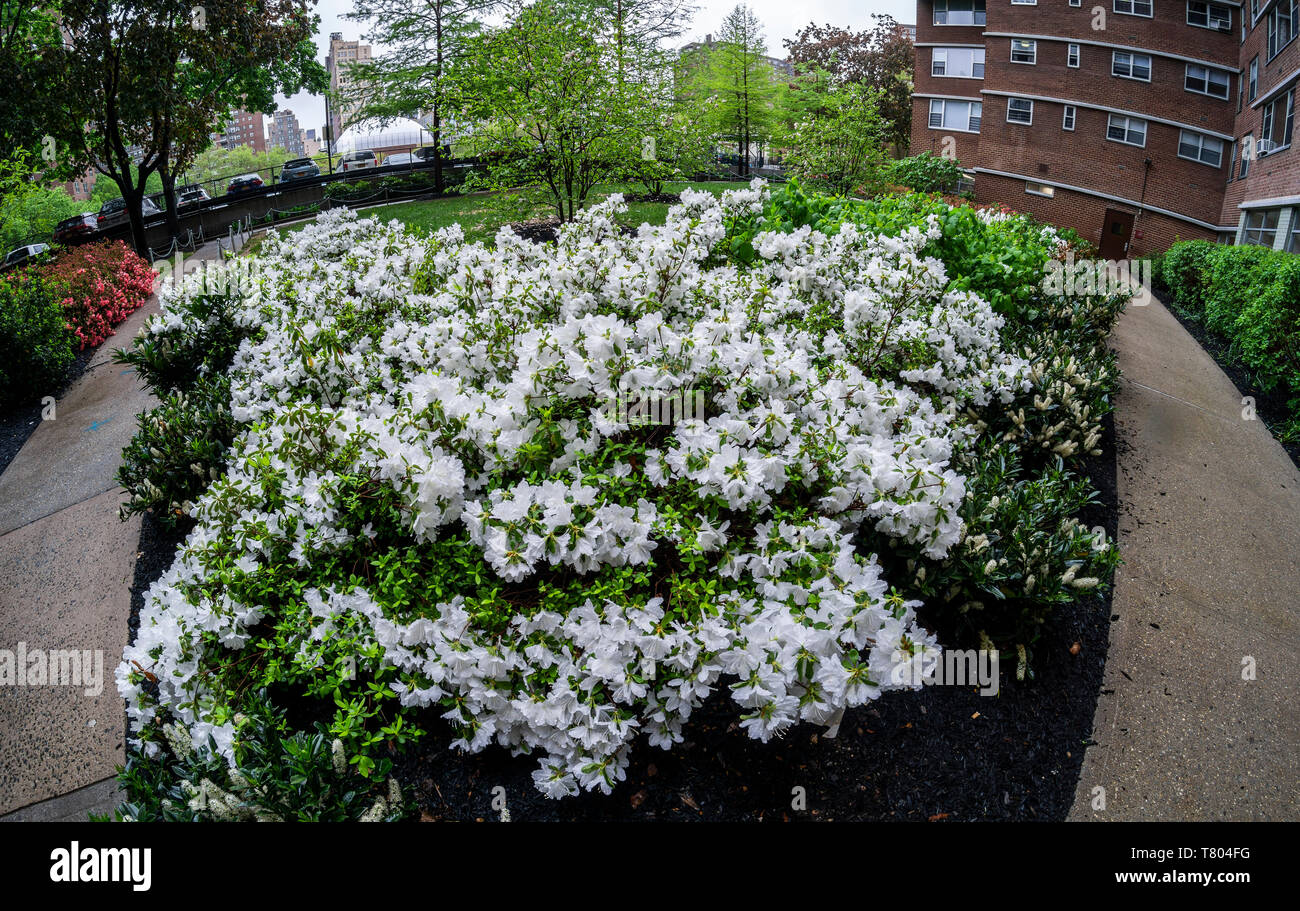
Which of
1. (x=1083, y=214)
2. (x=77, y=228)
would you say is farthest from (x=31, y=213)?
(x=1083, y=214)

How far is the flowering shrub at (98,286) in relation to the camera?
1027 centimetres

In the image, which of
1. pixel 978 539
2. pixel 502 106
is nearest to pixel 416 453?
pixel 978 539

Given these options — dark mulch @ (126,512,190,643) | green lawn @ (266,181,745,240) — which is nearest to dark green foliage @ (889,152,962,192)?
green lawn @ (266,181,745,240)

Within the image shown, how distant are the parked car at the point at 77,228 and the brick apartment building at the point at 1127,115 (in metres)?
35.3

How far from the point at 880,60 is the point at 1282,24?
1994 centimetres

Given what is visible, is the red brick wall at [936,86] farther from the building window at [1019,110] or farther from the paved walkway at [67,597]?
the paved walkway at [67,597]

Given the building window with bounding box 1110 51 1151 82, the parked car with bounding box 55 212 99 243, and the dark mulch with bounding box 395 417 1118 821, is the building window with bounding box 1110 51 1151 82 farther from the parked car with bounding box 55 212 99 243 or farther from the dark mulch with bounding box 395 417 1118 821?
the parked car with bounding box 55 212 99 243

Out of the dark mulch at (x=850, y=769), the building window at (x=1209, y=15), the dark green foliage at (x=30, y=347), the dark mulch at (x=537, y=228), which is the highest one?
the building window at (x=1209, y=15)

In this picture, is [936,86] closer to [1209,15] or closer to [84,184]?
[1209,15]

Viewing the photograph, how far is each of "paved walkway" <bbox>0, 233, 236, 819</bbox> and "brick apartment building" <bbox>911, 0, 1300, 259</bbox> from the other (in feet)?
92.8

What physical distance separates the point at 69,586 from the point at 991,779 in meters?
6.69

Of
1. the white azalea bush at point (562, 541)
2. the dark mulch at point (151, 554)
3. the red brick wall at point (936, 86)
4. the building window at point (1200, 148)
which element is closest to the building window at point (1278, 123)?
the building window at point (1200, 148)

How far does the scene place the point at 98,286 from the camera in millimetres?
11031

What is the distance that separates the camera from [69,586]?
4.95m
